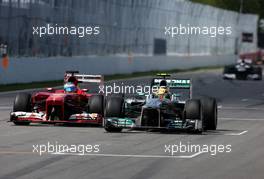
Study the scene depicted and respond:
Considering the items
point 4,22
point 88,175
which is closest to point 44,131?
point 88,175

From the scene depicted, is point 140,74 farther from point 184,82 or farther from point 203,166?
point 203,166

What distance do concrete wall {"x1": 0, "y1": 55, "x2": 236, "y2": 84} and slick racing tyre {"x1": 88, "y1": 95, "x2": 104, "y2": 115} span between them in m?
17.4

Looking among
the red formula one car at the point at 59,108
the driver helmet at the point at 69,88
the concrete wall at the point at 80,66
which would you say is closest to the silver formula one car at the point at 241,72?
the concrete wall at the point at 80,66

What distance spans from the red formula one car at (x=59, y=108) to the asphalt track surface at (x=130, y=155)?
9.4 inches

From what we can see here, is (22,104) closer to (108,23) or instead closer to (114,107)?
(114,107)

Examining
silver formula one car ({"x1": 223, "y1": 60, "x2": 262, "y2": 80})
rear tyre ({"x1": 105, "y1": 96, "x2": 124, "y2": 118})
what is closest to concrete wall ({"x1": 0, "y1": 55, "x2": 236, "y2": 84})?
silver formula one car ({"x1": 223, "y1": 60, "x2": 262, "y2": 80})

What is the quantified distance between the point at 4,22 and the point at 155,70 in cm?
2260

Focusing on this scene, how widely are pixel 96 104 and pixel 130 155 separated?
5.43 m

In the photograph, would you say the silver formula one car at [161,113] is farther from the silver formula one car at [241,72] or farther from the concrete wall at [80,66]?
the silver formula one car at [241,72]

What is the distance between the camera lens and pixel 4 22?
39031 mm

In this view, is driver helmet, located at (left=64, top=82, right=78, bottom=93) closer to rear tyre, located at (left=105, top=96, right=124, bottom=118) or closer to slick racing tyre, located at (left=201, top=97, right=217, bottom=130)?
rear tyre, located at (left=105, top=96, right=124, bottom=118)

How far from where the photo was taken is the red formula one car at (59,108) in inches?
811

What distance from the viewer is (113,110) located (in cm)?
1953

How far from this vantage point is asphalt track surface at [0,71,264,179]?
13.1 metres
